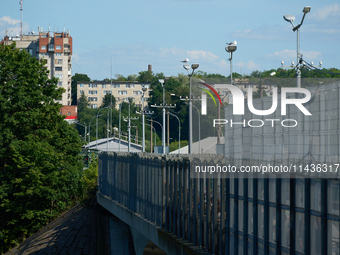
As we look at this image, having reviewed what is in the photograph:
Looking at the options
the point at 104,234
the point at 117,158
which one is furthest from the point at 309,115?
the point at 104,234

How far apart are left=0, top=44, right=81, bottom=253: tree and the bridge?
67.9 feet

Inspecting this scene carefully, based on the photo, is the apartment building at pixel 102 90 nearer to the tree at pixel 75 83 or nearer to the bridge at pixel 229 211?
the tree at pixel 75 83

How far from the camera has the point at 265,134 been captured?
413 inches

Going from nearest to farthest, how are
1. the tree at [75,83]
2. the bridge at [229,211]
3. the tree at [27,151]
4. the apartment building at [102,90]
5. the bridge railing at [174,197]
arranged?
the bridge at [229,211] → the bridge railing at [174,197] → the tree at [27,151] → the apartment building at [102,90] → the tree at [75,83]

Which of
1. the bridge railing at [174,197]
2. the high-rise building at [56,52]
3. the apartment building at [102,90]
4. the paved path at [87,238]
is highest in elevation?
the high-rise building at [56,52]

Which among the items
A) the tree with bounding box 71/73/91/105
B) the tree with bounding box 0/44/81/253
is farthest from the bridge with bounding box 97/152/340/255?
the tree with bounding box 71/73/91/105

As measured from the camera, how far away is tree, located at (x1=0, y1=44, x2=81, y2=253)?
4041 cm

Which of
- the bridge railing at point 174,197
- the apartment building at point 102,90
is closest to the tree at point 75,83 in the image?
the apartment building at point 102,90

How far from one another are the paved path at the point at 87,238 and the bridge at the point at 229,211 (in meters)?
9.38

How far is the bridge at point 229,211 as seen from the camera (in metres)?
8.34

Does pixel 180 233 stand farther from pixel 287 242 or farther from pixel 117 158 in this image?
pixel 117 158

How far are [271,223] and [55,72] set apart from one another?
151749mm

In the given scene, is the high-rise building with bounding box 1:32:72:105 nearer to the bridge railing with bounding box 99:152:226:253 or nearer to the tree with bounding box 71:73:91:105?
the tree with bounding box 71:73:91:105

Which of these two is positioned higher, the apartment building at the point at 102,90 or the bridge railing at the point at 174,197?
the apartment building at the point at 102,90
